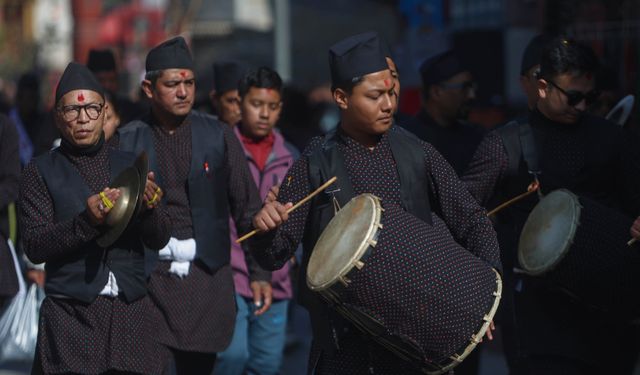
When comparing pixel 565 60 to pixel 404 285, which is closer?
pixel 404 285

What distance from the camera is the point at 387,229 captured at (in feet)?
14.4

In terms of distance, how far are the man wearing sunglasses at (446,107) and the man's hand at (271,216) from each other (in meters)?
2.46

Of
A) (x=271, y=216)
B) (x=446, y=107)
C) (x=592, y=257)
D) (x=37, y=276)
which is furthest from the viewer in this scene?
(x=446, y=107)

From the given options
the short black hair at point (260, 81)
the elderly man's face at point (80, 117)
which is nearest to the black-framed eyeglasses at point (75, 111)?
the elderly man's face at point (80, 117)

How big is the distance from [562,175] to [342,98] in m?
1.16

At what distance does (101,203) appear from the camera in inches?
195

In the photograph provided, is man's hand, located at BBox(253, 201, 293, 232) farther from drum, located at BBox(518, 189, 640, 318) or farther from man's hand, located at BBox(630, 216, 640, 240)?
man's hand, located at BBox(630, 216, 640, 240)

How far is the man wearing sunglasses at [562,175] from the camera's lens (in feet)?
17.4

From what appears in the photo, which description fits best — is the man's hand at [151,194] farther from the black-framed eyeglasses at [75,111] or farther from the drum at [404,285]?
the drum at [404,285]

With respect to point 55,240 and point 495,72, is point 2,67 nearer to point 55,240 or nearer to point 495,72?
point 495,72

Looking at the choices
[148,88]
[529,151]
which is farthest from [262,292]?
[529,151]

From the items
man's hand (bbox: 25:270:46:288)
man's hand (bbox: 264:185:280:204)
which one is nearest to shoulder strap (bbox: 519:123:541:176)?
man's hand (bbox: 264:185:280:204)

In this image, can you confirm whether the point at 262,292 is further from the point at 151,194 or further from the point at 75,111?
the point at 75,111

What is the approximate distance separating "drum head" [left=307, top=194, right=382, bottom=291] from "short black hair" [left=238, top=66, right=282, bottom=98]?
2.66 metres
